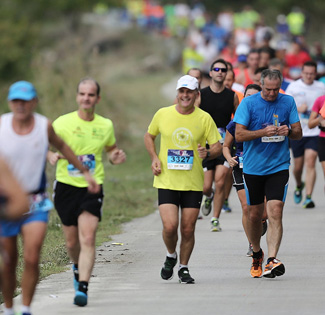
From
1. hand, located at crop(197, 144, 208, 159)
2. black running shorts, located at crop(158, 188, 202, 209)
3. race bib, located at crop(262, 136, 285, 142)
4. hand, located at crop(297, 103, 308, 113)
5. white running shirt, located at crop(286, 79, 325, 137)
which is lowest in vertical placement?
black running shorts, located at crop(158, 188, 202, 209)

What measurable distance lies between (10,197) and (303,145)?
10.8 meters

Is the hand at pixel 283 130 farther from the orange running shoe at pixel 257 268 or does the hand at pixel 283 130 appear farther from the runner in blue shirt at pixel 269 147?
the orange running shoe at pixel 257 268

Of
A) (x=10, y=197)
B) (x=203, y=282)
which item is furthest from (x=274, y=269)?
(x=10, y=197)

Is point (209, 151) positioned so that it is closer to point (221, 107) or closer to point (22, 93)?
point (22, 93)

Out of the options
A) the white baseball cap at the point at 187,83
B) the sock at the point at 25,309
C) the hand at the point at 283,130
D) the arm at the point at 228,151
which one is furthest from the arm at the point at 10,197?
the arm at the point at 228,151

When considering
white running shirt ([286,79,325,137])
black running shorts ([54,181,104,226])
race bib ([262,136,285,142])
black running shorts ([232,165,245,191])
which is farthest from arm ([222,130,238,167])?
white running shirt ([286,79,325,137])

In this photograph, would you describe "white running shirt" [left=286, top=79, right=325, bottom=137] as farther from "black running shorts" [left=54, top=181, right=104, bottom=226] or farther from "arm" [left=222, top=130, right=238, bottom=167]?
"black running shorts" [left=54, top=181, right=104, bottom=226]

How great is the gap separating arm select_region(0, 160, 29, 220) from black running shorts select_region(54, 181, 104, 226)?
2.97 m

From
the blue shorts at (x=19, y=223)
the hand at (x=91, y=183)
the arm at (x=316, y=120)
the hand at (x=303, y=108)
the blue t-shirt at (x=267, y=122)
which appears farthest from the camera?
the hand at (x=303, y=108)

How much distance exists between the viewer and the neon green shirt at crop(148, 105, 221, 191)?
32.4 feet

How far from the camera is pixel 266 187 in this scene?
405 inches

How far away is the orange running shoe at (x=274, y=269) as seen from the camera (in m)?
9.96

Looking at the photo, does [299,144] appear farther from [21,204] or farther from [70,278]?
[21,204]

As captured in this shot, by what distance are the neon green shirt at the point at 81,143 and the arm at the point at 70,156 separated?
0.30 meters
